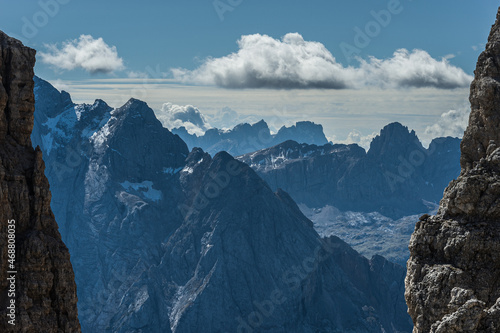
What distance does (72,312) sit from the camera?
61.3 metres

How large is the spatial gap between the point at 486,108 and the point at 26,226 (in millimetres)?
47202

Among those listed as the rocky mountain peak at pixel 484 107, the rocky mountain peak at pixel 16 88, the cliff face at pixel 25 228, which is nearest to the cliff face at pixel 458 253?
the rocky mountain peak at pixel 484 107

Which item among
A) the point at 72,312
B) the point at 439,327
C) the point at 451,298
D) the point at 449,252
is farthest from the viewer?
the point at 72,312

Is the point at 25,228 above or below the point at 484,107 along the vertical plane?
below

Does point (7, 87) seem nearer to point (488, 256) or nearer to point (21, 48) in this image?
point (21, 48)

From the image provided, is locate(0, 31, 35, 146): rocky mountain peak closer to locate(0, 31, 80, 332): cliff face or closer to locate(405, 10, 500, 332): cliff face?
locate(0, 31, 80, 332): cliff face

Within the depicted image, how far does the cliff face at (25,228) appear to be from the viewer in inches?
2250

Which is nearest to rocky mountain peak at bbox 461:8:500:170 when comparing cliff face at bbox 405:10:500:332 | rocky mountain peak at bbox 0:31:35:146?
cliff face at bbox 405:10:500:332

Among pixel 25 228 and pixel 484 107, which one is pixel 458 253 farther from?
pixel 25 228

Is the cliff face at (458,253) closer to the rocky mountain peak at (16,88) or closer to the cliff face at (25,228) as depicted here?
the cliff face at (25,228)

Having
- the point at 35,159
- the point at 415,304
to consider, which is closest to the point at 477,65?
the point at 415,304

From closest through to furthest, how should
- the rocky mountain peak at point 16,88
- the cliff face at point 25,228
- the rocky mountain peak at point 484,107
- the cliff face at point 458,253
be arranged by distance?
1. the cliff face at point 458,253
2. the cliff face at point 25,228
3. the rocky mountain peak at point 16,88
4. the rocky mountain peak at point 484,107

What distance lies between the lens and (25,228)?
6022 centimetres

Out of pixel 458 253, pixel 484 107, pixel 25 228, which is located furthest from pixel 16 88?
pixel 484 107
